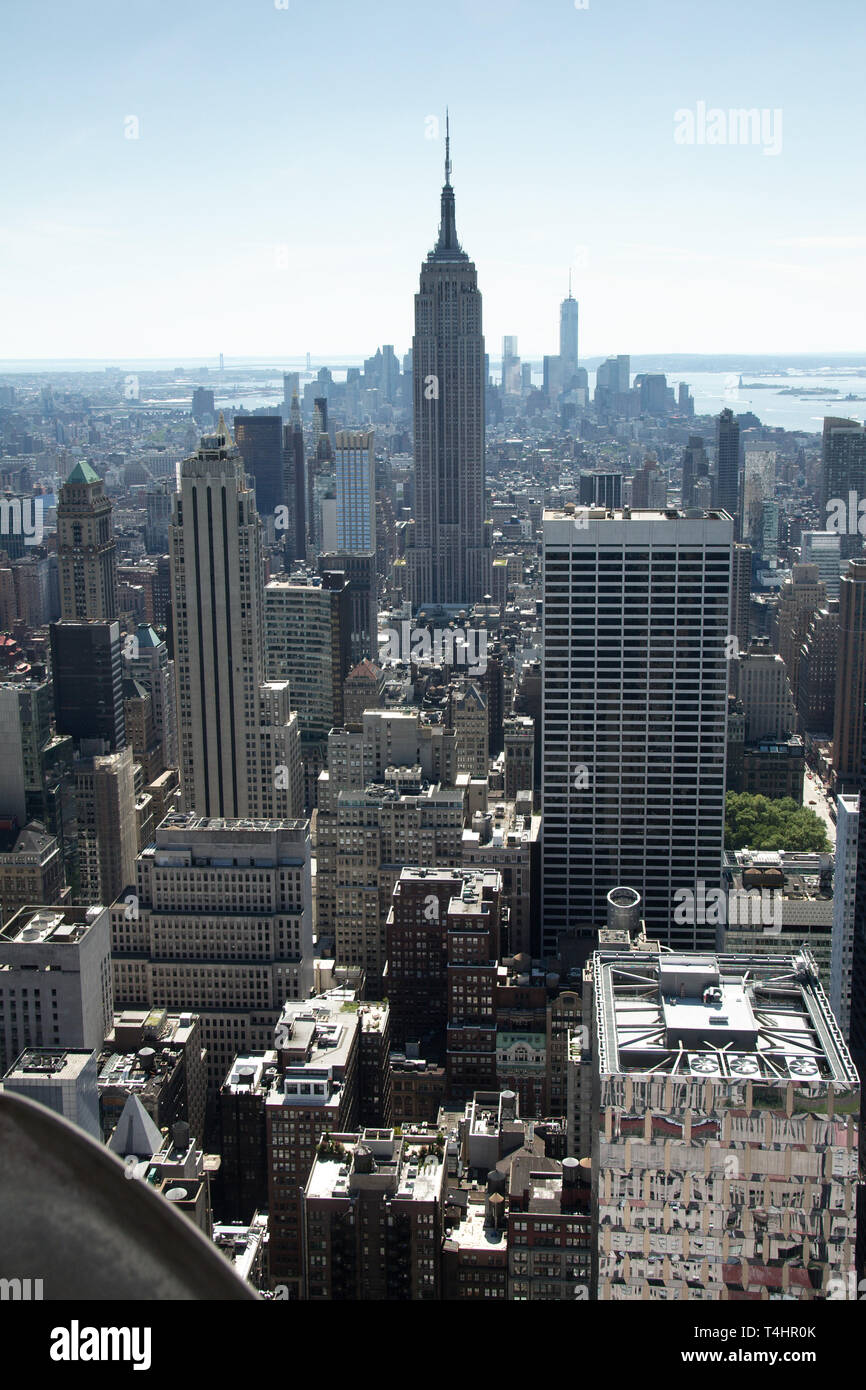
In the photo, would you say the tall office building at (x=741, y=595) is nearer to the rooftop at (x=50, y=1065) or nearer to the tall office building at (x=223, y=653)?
the tall office building at (x=223, y=653)

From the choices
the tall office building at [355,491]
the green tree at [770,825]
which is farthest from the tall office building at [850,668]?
the tall office building at [355,491]

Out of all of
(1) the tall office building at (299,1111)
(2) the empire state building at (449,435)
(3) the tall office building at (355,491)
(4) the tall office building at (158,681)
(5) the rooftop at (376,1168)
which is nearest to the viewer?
(5) the rooftop at (376,1168)

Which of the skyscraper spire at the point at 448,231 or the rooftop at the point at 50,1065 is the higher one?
the skyscraper spire at the point at 448,231

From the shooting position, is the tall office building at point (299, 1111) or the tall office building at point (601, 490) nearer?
the tall office building at point (299, 1111)

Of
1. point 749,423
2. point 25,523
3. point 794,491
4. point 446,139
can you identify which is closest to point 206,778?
point 25,523

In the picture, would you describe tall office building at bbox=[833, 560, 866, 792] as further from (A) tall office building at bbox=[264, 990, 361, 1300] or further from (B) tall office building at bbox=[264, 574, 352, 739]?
(A) tall office building at bbox=[264, 990, 361, 1300]

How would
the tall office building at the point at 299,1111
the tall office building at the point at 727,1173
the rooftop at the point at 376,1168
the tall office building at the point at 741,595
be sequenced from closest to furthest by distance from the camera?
the tall office building at the point at 727,1173, the rooftop at the point at 376,1168, the tall office building at the point at 299,1111, the tall office building at the point at 741,595

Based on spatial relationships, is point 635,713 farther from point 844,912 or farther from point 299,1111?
point 299,1111

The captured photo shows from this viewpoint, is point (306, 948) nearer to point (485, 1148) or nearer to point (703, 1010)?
point (485, 1148)

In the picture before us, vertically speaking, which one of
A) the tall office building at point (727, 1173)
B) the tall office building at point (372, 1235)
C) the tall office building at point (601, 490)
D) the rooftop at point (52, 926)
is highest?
the tall office building at point (601, 490)
